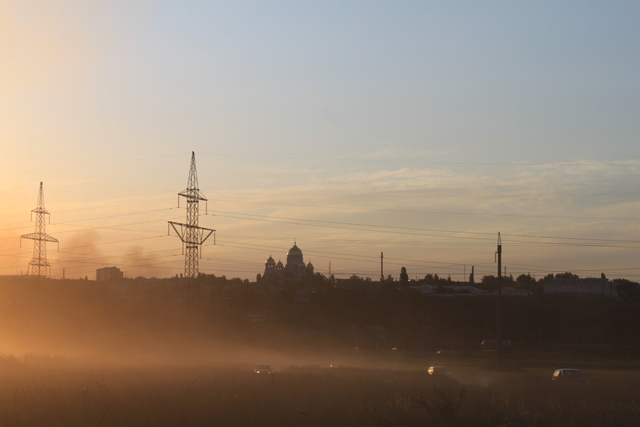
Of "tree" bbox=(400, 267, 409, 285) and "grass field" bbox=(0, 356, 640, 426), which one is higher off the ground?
"tree" bbox=(400, 267, 409, 285)

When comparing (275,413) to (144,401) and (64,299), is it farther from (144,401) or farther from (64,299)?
(64,299)

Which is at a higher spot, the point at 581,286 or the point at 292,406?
the point at 581,286

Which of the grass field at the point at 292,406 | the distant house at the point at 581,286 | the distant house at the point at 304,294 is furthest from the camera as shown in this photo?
the distant house at the point at 581,286

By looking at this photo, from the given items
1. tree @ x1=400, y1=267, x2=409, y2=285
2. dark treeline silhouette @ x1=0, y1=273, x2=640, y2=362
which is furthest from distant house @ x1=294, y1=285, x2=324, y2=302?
tree @ x1=400, y1=267, x2=409, y2=285

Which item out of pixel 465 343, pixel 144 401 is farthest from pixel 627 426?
pixel 465 343

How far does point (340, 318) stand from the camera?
110m

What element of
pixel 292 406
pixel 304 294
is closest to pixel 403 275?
pixel 304 294

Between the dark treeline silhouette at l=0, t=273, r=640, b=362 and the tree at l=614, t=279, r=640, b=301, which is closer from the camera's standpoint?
the dark treeline silhouette at l=0, t=273, r=640, b=362

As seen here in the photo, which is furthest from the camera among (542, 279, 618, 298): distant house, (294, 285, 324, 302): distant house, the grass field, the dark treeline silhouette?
(542, 279, 618, 298): distant house

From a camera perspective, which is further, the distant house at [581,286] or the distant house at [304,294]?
the distant house at [581,286]

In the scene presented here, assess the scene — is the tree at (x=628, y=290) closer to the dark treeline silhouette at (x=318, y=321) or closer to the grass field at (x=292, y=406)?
the dark treeline silhouette at (x=318, y=321)

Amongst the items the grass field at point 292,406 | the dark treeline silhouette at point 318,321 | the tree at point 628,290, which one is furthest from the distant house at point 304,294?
the grass field at point 292,406

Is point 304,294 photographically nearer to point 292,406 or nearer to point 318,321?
point 318,321

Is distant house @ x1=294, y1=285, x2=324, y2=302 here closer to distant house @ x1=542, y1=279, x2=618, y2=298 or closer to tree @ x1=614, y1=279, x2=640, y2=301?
distant house @ x1=542, y1=279, x2=618, y2=298
